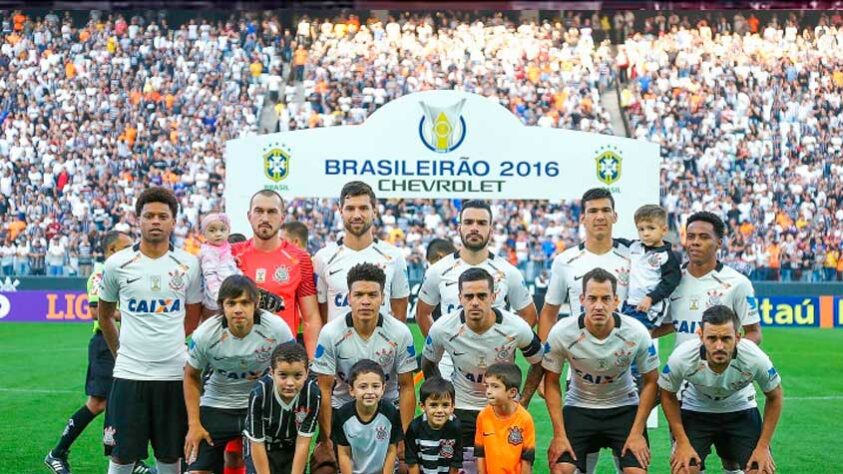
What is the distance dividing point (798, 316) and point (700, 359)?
60.8 feet

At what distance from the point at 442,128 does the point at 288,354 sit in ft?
26.1

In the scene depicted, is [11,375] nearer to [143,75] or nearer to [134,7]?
[143,75]

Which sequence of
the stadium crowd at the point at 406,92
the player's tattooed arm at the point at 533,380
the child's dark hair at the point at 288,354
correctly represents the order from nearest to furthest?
1. the child's dark hair at the point at 288,354
2. the player's tattooed arm at the point at 533,380
3. the stadium crowd at the point at 406,92

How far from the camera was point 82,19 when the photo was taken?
38.0 meters

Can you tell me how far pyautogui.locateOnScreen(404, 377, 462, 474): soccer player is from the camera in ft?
24.6

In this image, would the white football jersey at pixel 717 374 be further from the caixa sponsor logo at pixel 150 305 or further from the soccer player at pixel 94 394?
the soccer player at pixel 94 394

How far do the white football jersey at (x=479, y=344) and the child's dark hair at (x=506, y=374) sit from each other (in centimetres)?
25

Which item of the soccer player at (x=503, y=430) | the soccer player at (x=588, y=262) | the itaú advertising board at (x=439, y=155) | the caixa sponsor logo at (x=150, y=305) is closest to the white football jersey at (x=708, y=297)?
the soccer player at (x=588, y=262)

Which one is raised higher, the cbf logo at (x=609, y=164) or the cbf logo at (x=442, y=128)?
the cbf logo at (x=442, y=128)

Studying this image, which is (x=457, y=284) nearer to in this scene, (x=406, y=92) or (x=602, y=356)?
(x=602, y=356)

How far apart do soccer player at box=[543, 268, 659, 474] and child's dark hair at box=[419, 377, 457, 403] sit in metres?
0.65

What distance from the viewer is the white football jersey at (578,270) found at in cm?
835

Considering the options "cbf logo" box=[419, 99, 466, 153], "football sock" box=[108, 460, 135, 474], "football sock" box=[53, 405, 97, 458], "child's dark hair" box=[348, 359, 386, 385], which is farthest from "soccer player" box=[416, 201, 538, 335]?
"cbf logo" box=[419, 99, 466, 153]

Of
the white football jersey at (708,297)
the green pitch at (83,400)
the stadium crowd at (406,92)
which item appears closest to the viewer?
the white football jersey at (708,297)
